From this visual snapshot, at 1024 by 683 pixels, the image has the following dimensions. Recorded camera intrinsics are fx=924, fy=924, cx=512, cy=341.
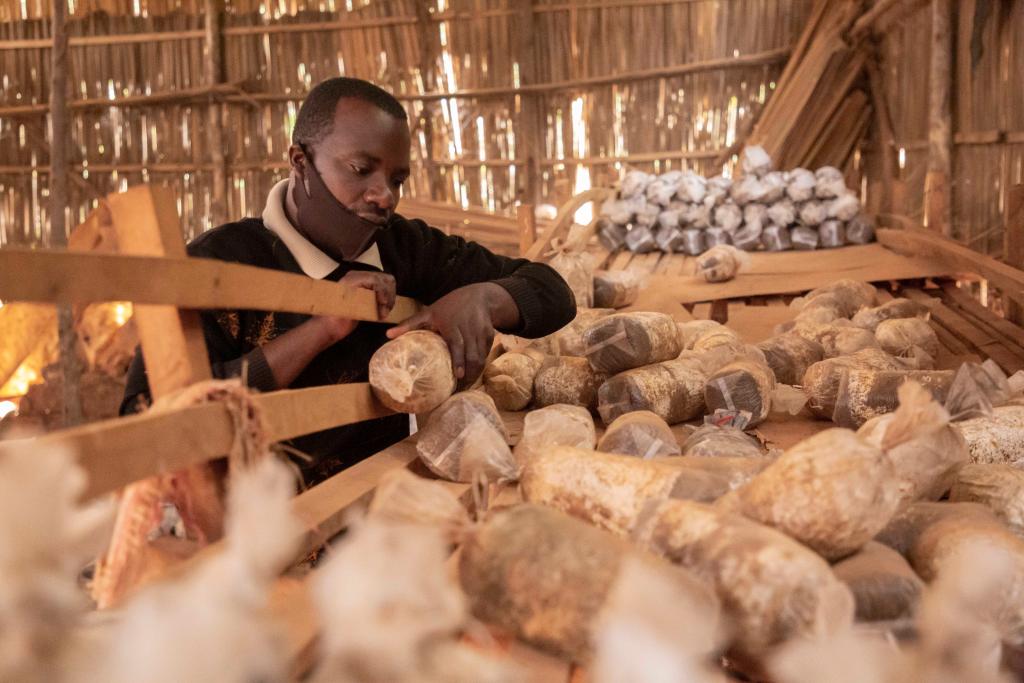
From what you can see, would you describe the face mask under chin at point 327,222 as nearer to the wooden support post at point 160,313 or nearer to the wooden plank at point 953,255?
the wooden support post at point 160,313

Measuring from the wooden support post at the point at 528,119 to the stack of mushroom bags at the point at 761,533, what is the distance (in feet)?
27.4

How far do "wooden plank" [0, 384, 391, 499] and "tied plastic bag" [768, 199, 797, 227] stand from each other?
587 cm

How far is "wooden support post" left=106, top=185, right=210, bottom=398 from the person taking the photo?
4.65 feet

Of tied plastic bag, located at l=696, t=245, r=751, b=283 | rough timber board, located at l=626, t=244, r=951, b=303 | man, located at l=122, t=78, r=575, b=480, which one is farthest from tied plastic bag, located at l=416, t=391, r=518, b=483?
tied plastic bag, located at l=696, t=245, r=751, b=283

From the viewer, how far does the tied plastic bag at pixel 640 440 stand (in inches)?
83.9

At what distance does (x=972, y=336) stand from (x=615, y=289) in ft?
5.60

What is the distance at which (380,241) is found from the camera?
275 centimetres

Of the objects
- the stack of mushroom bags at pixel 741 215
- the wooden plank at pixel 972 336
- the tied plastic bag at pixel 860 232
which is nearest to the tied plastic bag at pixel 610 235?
the stack of mushroom bags at pixel 741 215

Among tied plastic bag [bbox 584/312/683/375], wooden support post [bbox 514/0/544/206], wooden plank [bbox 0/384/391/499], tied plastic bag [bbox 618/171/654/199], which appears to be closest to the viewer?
wooden plank [bbox 0/384/391/499]

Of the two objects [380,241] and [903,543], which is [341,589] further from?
[380,241]

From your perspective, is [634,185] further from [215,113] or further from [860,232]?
[215,113]

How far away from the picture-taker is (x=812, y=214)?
689 centimetres

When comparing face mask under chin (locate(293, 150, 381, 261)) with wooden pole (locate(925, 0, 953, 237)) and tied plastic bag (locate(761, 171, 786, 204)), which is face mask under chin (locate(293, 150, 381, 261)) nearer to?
tied plastic bag (locate(761, 171, 786, 204))

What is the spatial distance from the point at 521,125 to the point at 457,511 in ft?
32.0
